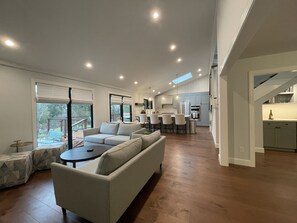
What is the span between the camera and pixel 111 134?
4656 millimetres

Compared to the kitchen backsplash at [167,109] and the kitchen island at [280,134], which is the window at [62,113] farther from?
the kitchen backsplash at [167,109]

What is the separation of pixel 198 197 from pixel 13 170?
122 inches

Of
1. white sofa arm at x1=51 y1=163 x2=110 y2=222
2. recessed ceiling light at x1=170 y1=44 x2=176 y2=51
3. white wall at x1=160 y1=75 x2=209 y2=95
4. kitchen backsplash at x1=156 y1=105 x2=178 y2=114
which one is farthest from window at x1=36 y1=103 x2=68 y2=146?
white wall at x1=160 y1=75 x2=209 y2=95

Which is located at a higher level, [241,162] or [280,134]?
[280,134]

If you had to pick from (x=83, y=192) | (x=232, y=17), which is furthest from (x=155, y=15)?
(x=83, y=192)

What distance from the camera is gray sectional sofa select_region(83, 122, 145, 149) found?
13.1ft

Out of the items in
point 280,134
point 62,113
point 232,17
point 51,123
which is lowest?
point 280,134

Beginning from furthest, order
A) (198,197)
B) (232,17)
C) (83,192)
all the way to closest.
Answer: (198,197) < (232,17) < (83,192)

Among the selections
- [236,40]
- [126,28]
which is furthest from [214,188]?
[126,28]

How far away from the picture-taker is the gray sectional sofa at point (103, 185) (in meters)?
1.31

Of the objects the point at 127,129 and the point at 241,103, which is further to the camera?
the point at 127,129

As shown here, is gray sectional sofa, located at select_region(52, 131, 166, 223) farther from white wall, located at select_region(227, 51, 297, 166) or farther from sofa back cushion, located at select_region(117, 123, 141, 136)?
sofa back cushion, located at select_region(117, 123, 141, 136)

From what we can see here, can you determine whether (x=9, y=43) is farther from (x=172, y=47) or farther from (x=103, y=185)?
(x=172, y=47)

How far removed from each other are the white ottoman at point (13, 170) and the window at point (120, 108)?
3.90 meters
